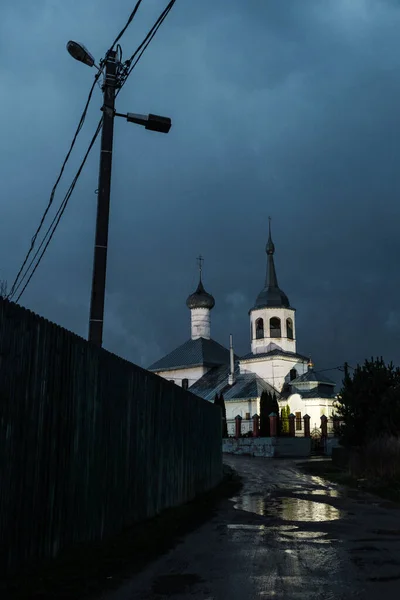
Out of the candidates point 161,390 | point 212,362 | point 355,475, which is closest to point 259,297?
point 212,362

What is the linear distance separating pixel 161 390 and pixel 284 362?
55.1 meters

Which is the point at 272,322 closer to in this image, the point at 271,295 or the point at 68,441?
the point at 271,295

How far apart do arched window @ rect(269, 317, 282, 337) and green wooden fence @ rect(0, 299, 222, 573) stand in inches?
2206

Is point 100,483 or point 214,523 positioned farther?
point 214,523

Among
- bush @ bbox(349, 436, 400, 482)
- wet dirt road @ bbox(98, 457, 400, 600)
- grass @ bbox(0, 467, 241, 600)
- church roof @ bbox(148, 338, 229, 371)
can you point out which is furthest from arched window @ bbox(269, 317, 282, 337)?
grass @ bbox(0, 467, 241, 600)

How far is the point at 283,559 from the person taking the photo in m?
6.92

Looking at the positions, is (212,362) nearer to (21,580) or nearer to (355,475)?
(355,475)

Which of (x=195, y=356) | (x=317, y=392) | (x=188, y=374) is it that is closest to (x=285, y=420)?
(x=317, y=392)

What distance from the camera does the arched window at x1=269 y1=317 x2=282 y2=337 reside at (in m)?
66.6

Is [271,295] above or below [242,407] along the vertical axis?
above

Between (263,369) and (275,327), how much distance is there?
14.8 feet

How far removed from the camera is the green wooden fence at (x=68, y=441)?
19.1 feet

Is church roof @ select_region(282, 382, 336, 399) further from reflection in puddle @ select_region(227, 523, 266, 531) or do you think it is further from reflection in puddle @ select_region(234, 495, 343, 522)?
reflection in puddle @ select_region(227, 523, 266, 531)

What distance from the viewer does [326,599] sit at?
17.1 ft
